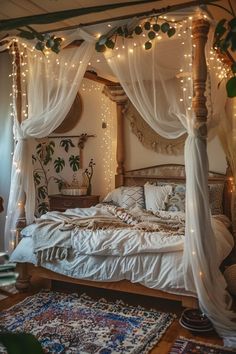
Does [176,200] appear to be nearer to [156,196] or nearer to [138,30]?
[156,196]

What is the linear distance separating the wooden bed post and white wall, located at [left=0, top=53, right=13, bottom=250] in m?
2.45

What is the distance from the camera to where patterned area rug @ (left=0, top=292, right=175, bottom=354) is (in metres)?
2.43

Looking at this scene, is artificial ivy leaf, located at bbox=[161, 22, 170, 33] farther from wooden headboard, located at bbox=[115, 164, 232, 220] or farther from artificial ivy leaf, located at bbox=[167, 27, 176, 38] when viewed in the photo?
wooden headboard, located at bbox=[115, 164, 232, 220]

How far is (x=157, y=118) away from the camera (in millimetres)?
3178

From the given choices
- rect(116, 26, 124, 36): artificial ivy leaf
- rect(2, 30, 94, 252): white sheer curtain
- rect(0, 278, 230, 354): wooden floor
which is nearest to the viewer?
rect(0, 278, 230, 354): wooden floor

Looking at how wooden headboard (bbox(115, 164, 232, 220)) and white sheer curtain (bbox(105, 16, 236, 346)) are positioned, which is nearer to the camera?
white sheer curtain (bbox(105, 16, 236, 346))

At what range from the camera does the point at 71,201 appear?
17.0ft

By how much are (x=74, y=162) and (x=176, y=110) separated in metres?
2.94

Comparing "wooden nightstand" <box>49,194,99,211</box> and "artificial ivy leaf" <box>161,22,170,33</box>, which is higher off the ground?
"artificial ivy leaf" <box>161,22,170,33</box>

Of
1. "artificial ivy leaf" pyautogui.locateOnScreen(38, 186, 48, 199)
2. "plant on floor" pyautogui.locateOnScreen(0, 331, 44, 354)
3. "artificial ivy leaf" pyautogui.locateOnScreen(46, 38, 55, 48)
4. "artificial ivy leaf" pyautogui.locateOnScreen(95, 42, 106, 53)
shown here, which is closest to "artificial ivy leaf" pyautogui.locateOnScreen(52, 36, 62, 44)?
"artificial ivy leaf" pyautogui.locateOnScreen(46, 38, 55, 48)

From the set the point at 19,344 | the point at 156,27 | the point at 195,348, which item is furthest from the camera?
the point at 156,27

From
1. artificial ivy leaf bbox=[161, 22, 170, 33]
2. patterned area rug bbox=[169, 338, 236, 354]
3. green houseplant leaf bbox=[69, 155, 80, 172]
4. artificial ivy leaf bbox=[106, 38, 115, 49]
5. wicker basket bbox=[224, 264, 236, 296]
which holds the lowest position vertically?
patterned area rug bbox=[169, 338, 236, 354]

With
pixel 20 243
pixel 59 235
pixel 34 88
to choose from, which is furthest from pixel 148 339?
pixel 34 88

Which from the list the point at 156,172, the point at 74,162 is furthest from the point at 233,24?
the point at 74,162
